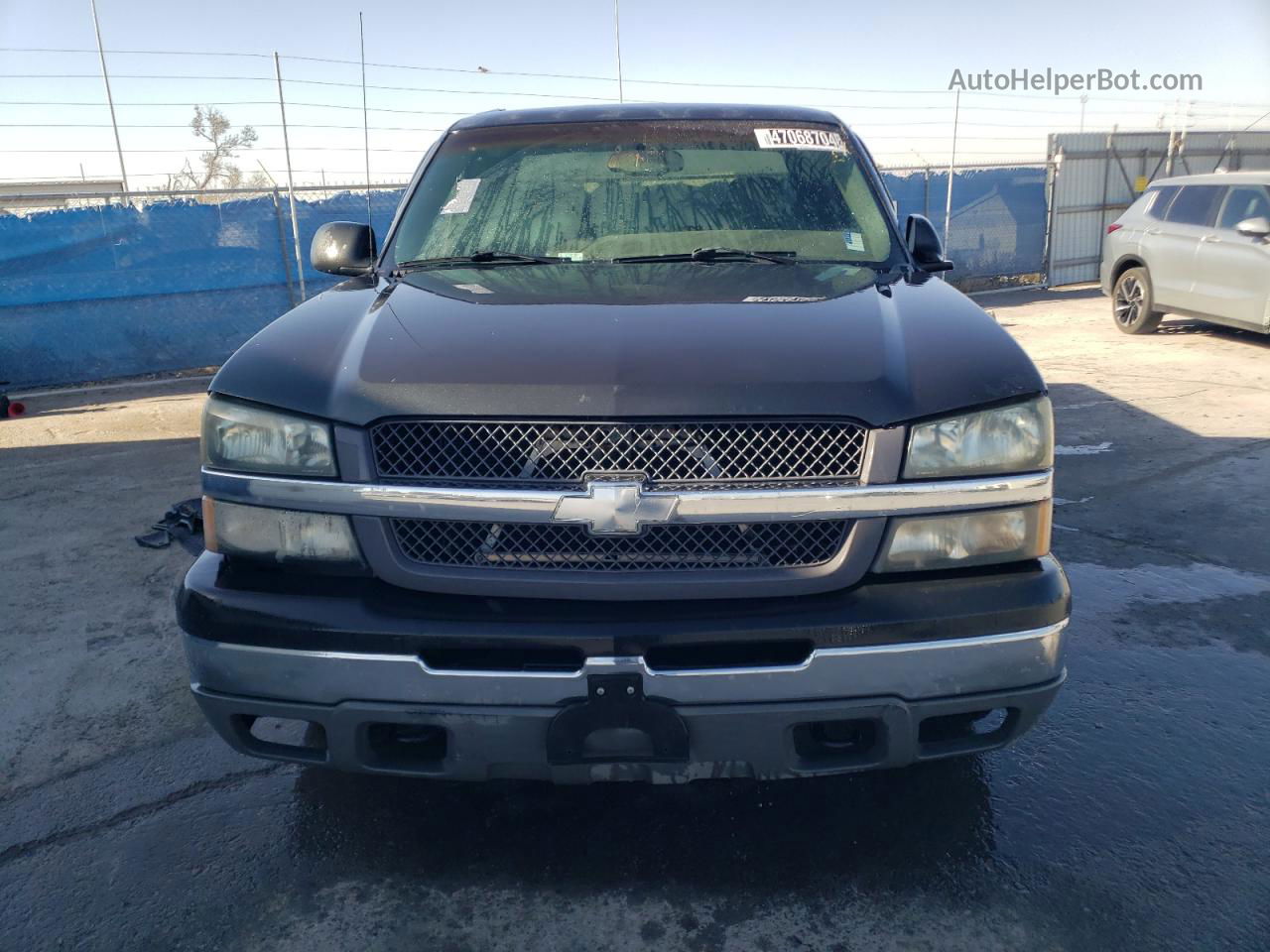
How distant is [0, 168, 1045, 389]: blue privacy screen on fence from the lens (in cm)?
991

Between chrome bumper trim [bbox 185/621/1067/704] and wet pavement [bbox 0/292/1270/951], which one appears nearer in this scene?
chrome bumper trim [bbox 185/621/1067/704]

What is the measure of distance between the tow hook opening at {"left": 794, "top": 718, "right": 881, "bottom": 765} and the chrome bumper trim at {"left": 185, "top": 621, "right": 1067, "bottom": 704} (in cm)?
14

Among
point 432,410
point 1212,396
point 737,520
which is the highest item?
point 432,410

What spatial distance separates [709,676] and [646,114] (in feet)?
7.98

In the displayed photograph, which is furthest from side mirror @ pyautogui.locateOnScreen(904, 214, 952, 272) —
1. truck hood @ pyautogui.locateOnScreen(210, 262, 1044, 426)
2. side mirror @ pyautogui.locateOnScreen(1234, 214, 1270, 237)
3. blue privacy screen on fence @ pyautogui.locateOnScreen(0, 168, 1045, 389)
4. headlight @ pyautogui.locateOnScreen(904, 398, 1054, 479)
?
blue privacy screen on fence @ pyautogui.locateOnScreen(0, 168, 1045, 389)

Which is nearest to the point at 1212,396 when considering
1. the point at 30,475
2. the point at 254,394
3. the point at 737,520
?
the point at 737,520

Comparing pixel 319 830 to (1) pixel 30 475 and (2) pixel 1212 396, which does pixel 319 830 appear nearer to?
(1) pixel 30 475

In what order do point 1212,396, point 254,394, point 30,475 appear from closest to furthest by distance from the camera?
1. point 254,394
2. point 30,475
3. point 1212,396

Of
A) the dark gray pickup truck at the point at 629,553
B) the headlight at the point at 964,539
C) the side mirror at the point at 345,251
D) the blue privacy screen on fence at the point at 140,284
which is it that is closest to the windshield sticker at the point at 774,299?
the dark gray pickup truck at the point at 629,553

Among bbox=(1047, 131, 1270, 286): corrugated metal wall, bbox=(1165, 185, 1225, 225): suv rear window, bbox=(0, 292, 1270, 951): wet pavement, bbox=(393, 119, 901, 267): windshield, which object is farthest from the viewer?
bbox=(1047, 131, 1270, 286): corrugated metal wall

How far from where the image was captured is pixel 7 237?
32.0 ft

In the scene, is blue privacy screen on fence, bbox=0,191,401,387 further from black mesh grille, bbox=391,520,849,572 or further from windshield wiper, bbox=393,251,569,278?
black mesh grille, bbox=391,520,849,572

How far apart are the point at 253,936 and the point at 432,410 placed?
1297 millimetres

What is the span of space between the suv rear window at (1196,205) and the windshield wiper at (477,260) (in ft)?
31.5
